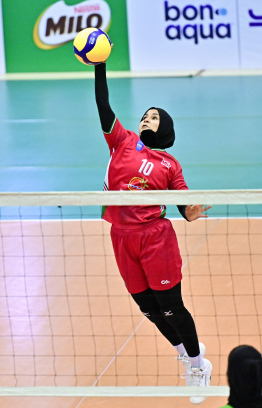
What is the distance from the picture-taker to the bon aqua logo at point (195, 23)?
16203 millimetres

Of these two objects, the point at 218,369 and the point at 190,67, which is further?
the point at 190,67

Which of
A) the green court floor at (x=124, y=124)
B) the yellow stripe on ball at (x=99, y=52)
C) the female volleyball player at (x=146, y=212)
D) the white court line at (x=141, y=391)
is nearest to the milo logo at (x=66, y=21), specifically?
the green court floor at (x=124, y=124)

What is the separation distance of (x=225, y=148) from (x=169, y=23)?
5.72 metres

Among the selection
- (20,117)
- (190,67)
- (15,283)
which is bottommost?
(15,283)

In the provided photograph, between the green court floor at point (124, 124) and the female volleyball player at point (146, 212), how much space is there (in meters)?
4.84

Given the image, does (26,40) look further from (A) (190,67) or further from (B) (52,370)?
(B) (52,370)

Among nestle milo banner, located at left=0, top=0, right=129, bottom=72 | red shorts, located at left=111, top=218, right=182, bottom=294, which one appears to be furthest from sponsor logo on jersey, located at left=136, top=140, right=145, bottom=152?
nestle milo banner, located at left=0, top=0, right=129, bottom=72

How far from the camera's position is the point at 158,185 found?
17.0 feet

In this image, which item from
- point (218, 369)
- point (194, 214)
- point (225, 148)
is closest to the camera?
point (194, 214)

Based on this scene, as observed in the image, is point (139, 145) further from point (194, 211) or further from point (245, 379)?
point (245, 379)

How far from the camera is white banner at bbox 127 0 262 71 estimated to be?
16.2 meters

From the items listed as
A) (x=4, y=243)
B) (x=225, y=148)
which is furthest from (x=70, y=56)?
(x=4, y=243)

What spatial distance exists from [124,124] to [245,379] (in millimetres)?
10103

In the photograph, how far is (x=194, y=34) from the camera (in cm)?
1645
